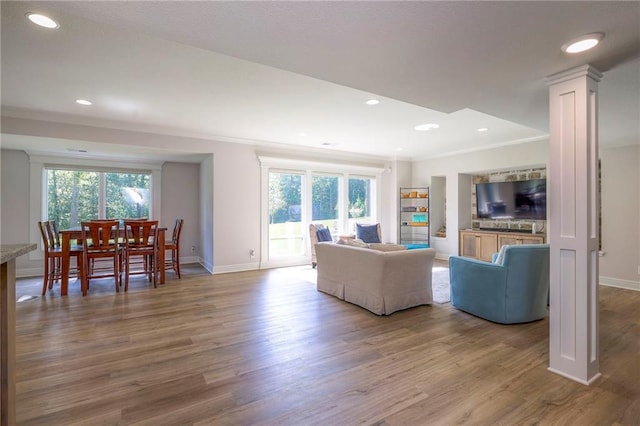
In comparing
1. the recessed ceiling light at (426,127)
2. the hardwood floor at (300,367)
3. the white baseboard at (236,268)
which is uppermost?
the recessed ceiling light at (426,127)

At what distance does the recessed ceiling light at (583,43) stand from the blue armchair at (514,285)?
1.88 metres

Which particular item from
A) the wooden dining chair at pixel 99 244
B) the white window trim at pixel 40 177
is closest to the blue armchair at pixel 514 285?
the wooden dining chair at pixel 99 244

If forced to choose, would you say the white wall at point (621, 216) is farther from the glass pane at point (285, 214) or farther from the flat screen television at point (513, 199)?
the glass pane at point (285, 214)

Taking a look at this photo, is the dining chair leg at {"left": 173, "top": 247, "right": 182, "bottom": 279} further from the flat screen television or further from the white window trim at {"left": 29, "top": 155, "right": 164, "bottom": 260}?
the flat screen television

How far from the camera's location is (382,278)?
3408 millimetres

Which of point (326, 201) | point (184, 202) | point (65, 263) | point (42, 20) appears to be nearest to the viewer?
point (42, 20)

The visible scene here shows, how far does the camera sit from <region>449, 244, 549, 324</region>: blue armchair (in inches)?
124

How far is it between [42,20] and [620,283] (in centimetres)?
751

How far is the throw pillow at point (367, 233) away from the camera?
6539 millimetres

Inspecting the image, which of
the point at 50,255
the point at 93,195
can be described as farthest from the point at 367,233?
the point at 93,195

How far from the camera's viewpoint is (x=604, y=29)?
5.67 ft

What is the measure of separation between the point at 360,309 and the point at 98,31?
353 centimetres

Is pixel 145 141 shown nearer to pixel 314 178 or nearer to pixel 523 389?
pixel 314 178

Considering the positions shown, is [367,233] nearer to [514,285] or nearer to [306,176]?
[306,176]
